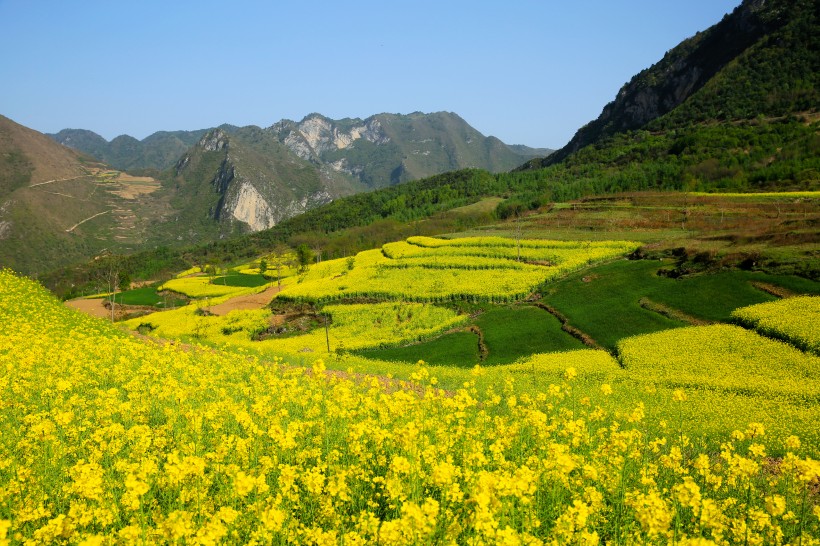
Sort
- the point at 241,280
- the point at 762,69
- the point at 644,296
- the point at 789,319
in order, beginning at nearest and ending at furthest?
the point at 789,319, the point at 644,296, the point at 241,280, the point at 762,69

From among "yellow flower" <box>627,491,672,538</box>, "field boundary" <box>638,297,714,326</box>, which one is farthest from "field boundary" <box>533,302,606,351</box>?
"yellow flower" <box>627,491,672,538</box>

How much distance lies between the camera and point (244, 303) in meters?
77.8

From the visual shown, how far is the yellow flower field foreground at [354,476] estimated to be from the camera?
21.5ft

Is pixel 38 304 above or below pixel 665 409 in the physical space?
above

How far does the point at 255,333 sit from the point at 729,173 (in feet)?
322

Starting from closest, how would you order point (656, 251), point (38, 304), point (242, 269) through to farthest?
point (38, 304) → point (656, 251) → point (242, 269)

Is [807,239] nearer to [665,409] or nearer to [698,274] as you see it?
[698,274]

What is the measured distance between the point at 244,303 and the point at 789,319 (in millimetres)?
66271

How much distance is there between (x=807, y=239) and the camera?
1786 inches

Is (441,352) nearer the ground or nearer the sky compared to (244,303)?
nearer the ground

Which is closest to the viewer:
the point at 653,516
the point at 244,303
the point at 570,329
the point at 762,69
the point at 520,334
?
the point at 653,516

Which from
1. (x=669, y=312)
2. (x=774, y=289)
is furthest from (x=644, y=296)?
(x=774, y=289)

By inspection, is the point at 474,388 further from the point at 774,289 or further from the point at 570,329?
the point at 774,289

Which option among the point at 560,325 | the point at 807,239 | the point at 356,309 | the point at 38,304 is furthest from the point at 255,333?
the point at 807,239
